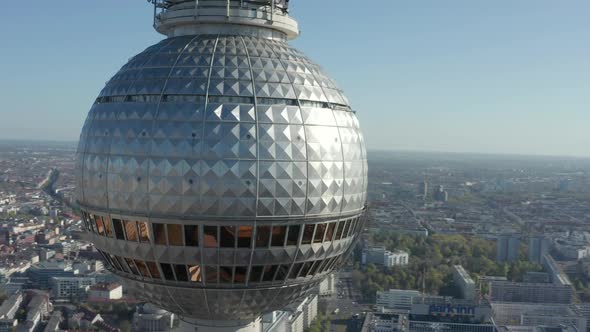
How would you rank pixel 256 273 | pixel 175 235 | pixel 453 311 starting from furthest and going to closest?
pixel 453 311, pixel 256 273, pixel 175 235

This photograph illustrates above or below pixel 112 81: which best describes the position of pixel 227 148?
below

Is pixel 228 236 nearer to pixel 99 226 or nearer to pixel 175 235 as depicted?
pixel 175 235

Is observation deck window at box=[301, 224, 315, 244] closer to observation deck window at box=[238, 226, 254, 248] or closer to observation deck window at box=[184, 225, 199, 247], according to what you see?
observation deck window at box=[238, 226, 254, 248]

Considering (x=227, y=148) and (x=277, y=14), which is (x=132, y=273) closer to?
(x=227, y=148)

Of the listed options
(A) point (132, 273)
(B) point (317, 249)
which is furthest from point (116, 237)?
(B) point (317, 249)

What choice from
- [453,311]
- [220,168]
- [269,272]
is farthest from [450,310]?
[220,168]

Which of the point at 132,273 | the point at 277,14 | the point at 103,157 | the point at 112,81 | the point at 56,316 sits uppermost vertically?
the point at 277,14
